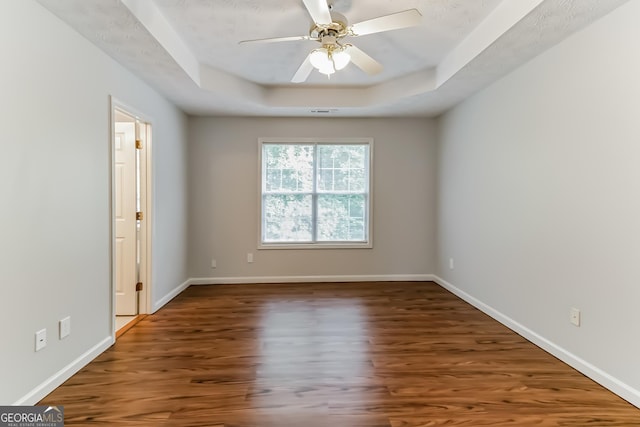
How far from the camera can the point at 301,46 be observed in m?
3.02

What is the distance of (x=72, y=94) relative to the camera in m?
2.23

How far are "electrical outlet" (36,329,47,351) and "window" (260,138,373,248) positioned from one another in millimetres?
2884

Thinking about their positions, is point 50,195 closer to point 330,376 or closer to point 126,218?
point 126,218

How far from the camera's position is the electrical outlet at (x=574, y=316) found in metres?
2.32

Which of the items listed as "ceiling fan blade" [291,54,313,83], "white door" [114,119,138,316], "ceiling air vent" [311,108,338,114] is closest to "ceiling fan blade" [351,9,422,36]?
"ceiling fan blade" [291,54,313,83]

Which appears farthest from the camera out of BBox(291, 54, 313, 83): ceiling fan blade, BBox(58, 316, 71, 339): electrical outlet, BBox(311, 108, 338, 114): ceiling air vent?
BBox(311, 108, 338, 114): ceiling air vent

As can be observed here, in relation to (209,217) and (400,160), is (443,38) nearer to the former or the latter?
(400,160)

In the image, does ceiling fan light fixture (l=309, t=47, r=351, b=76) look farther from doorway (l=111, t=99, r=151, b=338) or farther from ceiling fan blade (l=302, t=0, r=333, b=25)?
doorway (l=111, t=99, r=151, b=338)

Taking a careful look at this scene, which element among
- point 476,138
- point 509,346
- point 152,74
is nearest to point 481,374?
point 509,346

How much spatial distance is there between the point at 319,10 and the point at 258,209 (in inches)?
120

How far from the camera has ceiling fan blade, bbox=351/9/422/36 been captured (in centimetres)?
196

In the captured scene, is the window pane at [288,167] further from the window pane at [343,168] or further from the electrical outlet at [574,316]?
the electrical outlet at [574,316]

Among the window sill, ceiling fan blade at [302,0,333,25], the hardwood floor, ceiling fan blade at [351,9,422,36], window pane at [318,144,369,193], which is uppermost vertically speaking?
ceiling fan blade at [302,0,333,25]

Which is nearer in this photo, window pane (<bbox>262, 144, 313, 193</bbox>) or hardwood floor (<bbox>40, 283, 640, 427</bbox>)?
hardwood floor (<bbox>40, 283, 640, 427</bbox>)
